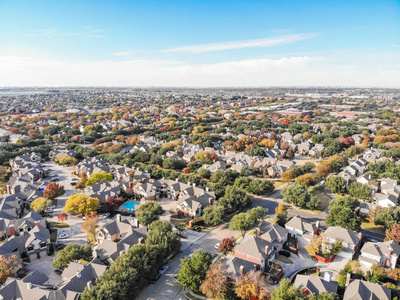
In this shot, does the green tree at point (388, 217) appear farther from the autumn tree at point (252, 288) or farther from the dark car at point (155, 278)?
the dark car at point (155, 278)

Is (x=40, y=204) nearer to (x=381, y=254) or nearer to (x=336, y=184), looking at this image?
(x=381, y=254)

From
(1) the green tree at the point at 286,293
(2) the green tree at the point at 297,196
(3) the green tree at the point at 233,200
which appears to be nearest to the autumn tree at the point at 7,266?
(1) the green tree at the point at 286,293

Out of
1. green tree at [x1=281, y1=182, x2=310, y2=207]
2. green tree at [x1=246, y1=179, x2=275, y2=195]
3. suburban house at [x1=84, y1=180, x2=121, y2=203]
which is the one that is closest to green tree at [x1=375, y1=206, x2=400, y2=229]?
green tree at [x1=281, y1=182, x2=310, y2=207]

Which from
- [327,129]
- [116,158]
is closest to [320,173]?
[116,158]

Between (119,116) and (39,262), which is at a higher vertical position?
(119,116)

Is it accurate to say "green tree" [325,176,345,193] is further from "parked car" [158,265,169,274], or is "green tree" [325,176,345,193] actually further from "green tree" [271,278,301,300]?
"parked car" [158,265,169,274]

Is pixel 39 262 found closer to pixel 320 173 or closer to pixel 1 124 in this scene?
pixel 320 173

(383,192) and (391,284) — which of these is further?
(383,192)

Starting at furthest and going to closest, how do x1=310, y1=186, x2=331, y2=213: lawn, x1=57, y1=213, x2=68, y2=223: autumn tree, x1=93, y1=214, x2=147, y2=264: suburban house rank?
1. x1=310, y1=186, x2=331, y2=213: lawn
2. x1=57, y1=213, x2=68, y2=223: autumn tree
3. x1=93, y1=214, x2=147, y2=264: suburban house
